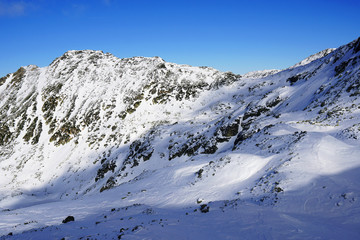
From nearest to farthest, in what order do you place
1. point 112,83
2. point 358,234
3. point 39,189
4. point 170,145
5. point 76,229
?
point 358,234 → point 76,229 → point 170,145 → point 39,189 → point 112,83

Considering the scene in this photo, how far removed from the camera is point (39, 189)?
4147cm

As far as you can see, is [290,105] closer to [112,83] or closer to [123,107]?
[123,107]

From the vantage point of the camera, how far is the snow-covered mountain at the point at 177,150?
998cm

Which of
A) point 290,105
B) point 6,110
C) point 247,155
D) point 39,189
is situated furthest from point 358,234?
point 6,110

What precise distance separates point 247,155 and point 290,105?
16465 millimetres

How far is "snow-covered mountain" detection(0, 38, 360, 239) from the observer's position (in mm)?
9984

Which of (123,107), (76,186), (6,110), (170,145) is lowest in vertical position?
(76,186)

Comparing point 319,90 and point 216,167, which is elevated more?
point 319,90

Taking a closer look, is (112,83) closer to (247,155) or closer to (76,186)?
(76,186)

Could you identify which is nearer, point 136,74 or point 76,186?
point 76,186

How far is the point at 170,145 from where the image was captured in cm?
3616

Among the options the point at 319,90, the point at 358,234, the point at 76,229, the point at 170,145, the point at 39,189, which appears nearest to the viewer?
the point at 358,234

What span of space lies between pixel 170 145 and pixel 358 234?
3052 cm

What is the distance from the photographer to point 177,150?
34062 mm
